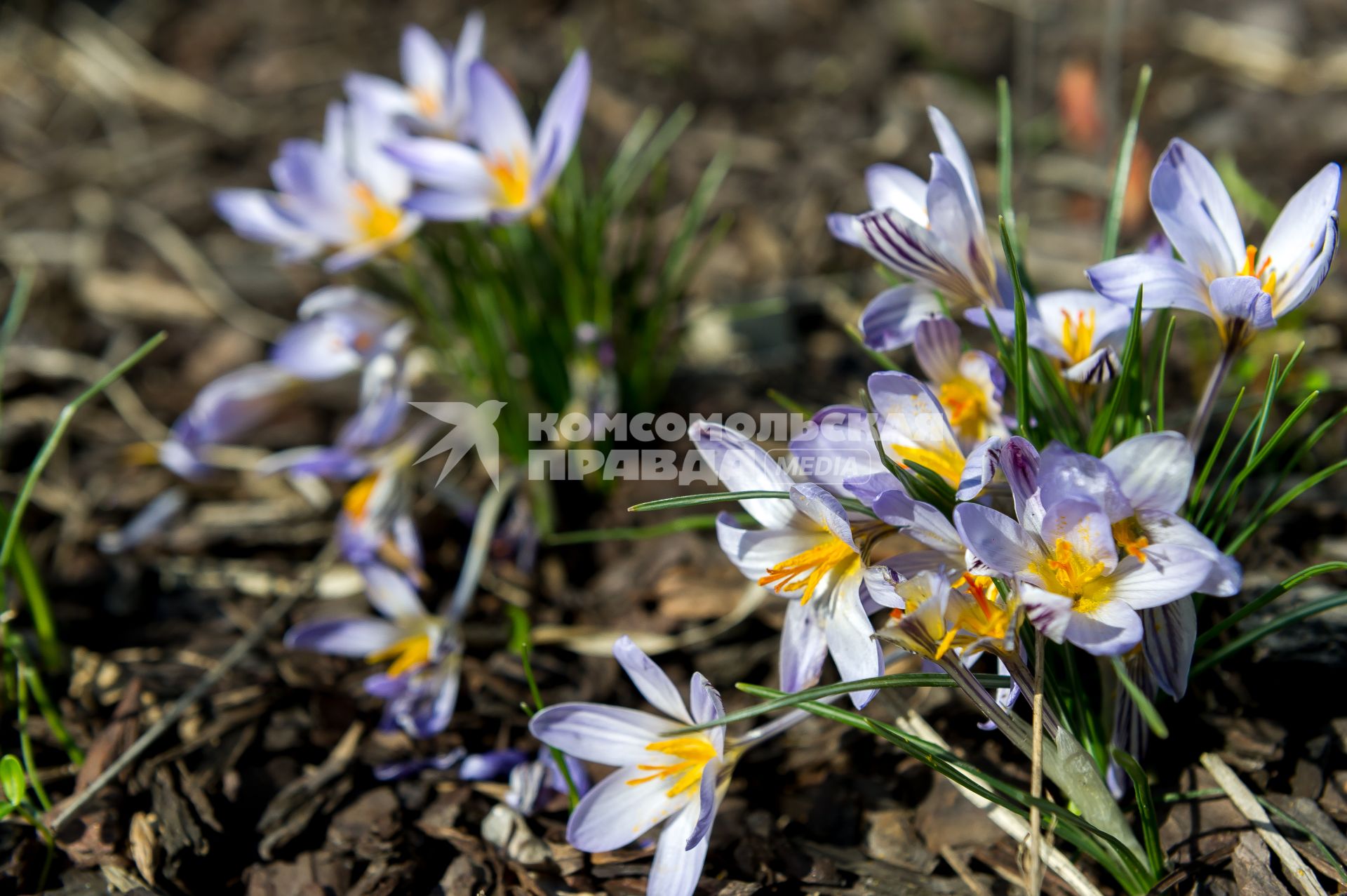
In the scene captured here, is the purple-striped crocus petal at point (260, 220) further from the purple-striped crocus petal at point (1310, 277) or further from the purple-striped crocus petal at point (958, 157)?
the purple-striped crocus petal at point (1310, 277)

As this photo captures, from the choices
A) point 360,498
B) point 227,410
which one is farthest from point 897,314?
point 227,410

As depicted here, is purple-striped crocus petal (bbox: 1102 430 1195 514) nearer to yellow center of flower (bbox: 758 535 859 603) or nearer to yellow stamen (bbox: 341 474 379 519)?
yellow center of flower (bbox: 758 535 859 603)

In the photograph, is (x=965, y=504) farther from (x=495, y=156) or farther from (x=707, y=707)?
(x=495, y=156)

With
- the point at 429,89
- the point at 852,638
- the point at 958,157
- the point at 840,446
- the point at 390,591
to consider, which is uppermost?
the point at 429,89

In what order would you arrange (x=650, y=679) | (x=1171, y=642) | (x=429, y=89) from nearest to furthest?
(x=1171, y=642)
(x=650, y=679)
(x=429, y=89)

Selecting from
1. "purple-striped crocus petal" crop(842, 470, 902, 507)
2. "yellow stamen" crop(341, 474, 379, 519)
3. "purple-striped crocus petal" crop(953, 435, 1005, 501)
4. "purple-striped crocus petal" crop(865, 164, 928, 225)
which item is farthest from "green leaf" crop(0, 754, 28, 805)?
"purple-striped crocus petal" crop(865, 164, 928, 225)

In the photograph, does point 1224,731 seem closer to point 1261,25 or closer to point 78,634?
point 78,634

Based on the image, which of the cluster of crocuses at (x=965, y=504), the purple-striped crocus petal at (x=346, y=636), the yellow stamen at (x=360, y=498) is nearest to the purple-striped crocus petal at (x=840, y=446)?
the cluster of crocuses at (x=965, y=504)
